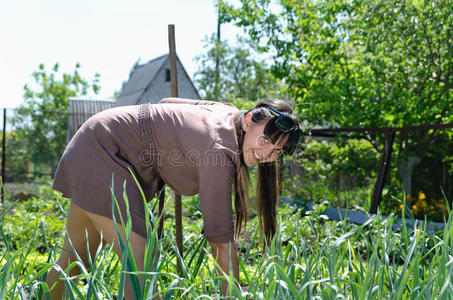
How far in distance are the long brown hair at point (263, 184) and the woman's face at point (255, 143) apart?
0.02 metres

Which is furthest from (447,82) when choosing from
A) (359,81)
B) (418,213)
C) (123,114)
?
(123,114)

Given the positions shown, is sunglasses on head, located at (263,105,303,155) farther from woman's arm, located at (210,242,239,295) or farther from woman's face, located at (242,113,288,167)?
woman's arm, located at (210,242,239,295)

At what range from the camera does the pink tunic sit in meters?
1.65

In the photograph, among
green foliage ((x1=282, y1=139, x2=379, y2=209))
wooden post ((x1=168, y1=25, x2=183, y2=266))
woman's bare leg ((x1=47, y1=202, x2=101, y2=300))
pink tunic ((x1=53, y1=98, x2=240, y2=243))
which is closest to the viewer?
pink tunic ((x1=53, y1=98, x2=240, y2=243))

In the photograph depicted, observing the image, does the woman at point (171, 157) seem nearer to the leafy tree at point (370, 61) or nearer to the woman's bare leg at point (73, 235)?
the woman's bare leg at point (73, 235)

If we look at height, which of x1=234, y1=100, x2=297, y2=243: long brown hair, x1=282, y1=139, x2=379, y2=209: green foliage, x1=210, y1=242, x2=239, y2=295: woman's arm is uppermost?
x1=234, y1=100, x2=297, y2=243: long brown hair

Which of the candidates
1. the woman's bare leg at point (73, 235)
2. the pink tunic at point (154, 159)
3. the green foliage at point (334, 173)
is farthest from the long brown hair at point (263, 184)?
the green foliage at point (334, 173)

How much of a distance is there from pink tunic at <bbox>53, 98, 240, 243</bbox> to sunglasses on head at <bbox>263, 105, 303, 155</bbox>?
182mm

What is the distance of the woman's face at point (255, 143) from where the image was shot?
1.80 metres

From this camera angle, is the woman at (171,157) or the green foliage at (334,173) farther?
the green foliage at (334,173)

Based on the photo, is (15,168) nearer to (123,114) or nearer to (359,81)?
(359,81)

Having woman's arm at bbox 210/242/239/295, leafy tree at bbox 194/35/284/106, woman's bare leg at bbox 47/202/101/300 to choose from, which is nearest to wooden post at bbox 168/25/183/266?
woman's bare leg at bbox 47/202/101/300

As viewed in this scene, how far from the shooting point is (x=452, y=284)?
118cm

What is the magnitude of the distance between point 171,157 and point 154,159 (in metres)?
0.08
